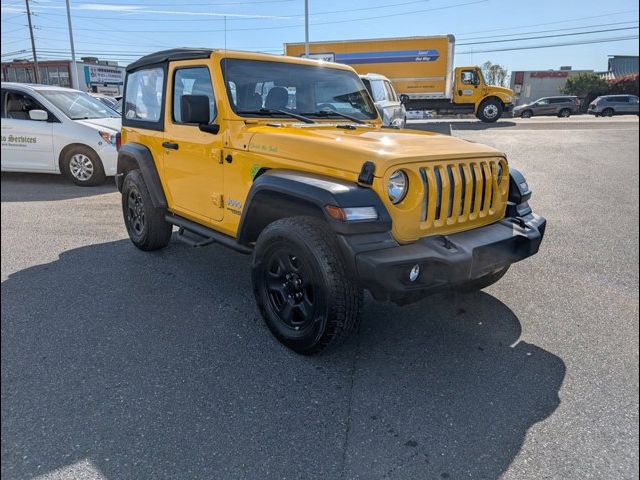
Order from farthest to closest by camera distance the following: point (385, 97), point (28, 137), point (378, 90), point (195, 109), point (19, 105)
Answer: point (385, 97)
point (378, 90)
point (19, 105)
point (28, 137)
point (195, 109)

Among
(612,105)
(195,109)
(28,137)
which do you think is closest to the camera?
(195,109)

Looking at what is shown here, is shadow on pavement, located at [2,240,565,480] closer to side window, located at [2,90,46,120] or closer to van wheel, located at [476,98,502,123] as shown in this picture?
side window, located at [2,90,46,120]

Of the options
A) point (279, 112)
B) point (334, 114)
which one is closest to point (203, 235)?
point (279, 112)

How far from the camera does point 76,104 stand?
351 inches

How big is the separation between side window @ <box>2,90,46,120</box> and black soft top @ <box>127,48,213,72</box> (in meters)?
2.35

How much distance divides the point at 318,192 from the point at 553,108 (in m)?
34.5

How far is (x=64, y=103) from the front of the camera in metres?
8.59

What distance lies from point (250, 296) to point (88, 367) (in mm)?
1452

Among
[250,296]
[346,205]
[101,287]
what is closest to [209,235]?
[250,296]

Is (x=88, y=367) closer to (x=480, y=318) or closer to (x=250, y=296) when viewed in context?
(x=250, y=296)

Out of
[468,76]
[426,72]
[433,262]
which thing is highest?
[426,72]

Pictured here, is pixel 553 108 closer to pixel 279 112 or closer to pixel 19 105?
pixel 19 105

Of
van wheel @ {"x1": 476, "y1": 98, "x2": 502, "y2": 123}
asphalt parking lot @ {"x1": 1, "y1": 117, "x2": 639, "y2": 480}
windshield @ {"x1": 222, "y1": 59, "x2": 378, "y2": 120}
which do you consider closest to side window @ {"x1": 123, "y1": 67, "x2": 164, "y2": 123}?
windshield @ {"x1": 222, "y1": 59, "x2": 378, "y2": 120}

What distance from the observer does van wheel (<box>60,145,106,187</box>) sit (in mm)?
8156
